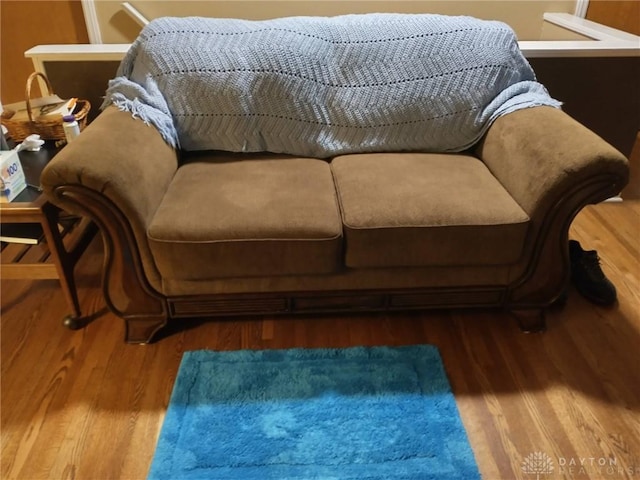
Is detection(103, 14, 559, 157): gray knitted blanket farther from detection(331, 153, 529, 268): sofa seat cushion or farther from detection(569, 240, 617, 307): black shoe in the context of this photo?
detection(569, 240, 617, 307): black shoe

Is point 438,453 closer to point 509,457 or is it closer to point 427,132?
point 509,457

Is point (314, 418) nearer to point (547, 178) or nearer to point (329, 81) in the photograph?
point (547, 178)

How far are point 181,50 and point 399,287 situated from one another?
43.7 inches

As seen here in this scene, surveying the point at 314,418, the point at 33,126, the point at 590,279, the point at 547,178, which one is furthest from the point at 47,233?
the point at 590,279

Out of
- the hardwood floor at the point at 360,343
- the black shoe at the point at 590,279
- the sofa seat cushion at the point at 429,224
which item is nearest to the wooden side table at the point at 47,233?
the hardwood floor at the point at 360,343

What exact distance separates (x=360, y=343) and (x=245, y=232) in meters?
0.55

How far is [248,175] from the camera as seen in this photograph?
5.65 feet

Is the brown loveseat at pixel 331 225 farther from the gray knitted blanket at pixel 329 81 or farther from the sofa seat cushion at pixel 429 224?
the gray knitted blanket at pixel 329 81

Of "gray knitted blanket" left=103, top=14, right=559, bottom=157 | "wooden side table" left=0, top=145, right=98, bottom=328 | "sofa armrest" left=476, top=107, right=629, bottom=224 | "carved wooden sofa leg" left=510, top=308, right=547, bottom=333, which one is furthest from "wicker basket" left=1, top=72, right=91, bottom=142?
"carved wooden sofa leg" left=510, top=308, right=547, bottom=333

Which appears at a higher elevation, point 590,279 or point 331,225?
point 331,225

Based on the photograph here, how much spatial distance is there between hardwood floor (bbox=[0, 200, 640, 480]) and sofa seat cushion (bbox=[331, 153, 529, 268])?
312 millimetres

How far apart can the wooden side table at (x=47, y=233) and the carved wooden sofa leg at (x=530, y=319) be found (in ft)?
4.85

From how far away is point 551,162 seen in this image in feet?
4.85

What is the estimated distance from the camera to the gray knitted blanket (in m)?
1.78
